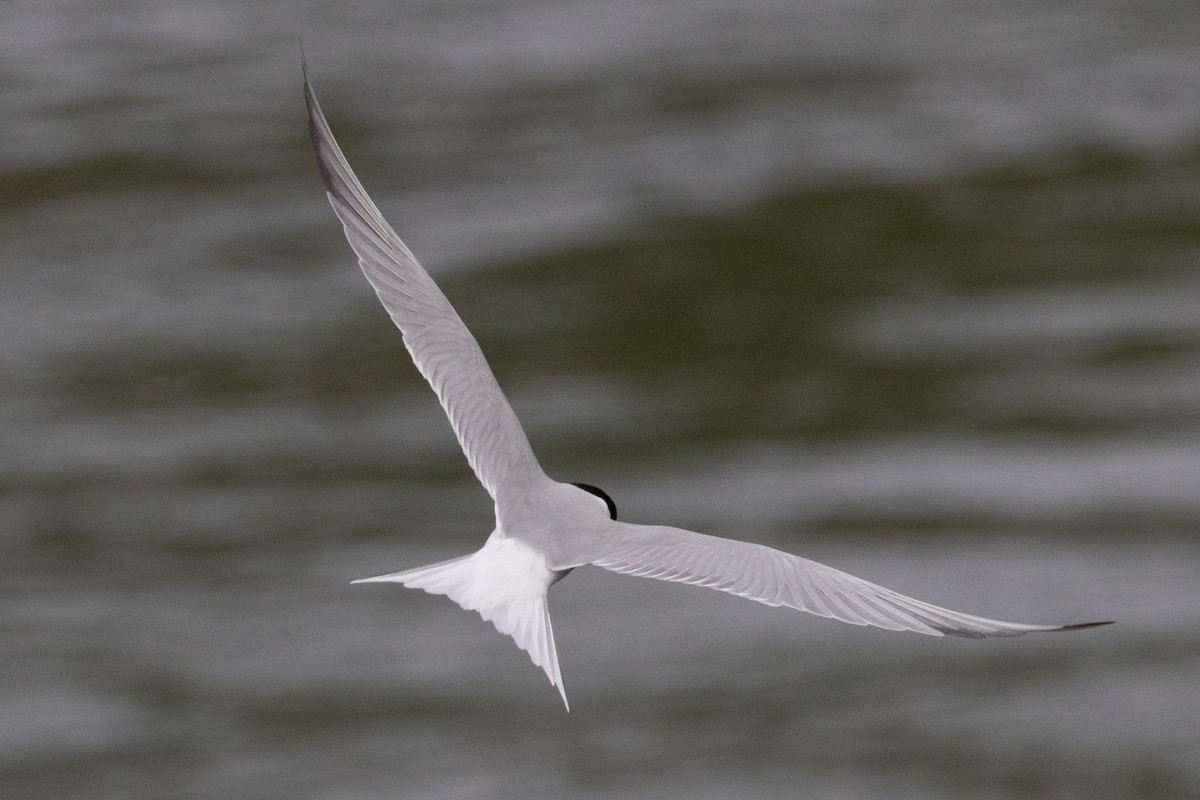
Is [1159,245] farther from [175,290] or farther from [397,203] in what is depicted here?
[175,290]

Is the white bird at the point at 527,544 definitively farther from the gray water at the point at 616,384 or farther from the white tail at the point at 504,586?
the gray water at the point at 616,384

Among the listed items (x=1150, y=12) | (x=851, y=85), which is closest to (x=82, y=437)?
(x=851, y=85)

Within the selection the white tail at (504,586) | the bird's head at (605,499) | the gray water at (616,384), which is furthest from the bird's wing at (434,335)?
the gray water at (616,384)

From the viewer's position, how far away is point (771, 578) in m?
3.34

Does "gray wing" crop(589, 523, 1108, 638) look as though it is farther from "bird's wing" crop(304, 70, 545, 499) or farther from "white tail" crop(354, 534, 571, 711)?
"bird's wing" crop(304, 70, 545, 499)

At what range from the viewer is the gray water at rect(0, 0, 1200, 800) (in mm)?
6617

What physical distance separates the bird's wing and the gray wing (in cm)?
34

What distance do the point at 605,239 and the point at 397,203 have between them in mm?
1012

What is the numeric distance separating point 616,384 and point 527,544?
4.79m

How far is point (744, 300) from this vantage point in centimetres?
844

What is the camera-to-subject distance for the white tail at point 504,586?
327 cm

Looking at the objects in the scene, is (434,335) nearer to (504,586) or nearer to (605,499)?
(605,499)

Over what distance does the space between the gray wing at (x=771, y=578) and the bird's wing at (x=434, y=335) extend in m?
0.34

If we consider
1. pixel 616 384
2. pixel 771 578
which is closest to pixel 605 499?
pixel 771 578
